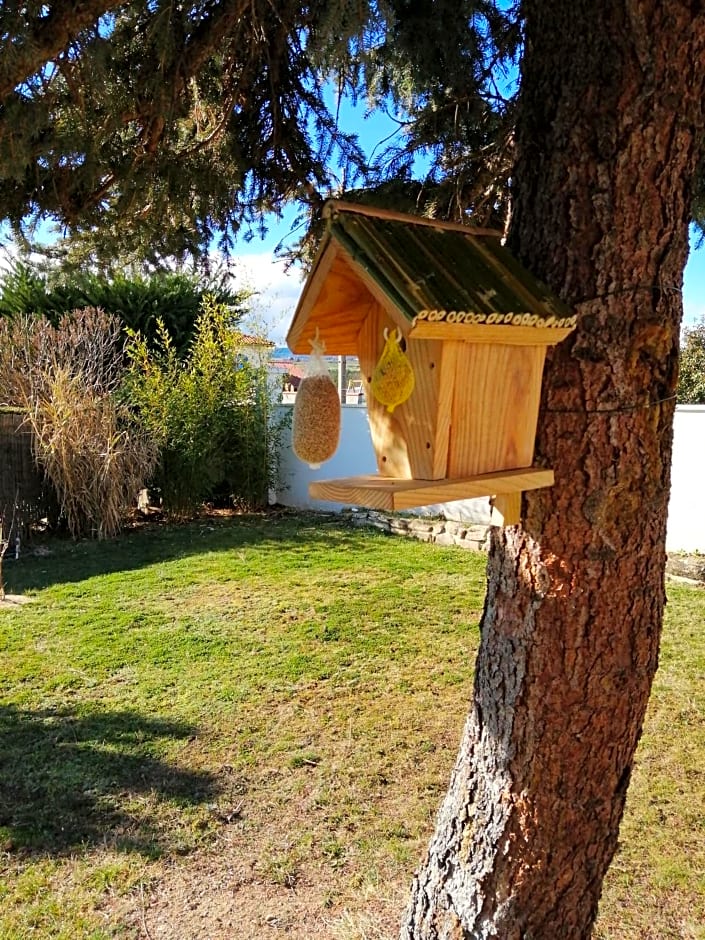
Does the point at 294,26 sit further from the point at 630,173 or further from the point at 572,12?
the point at 630,173

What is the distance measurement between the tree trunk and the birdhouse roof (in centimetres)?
10

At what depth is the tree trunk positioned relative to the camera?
1354 millimetres

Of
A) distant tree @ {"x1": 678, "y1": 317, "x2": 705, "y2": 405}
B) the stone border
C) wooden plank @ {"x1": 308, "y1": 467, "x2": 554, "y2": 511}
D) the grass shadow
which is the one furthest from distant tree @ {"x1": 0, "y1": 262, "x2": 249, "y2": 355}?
wooden plank @ {"x1": 308, "y1": 467, "x2": 554, "y2": 511}

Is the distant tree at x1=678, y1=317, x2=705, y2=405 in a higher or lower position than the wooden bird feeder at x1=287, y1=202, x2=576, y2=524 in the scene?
higher

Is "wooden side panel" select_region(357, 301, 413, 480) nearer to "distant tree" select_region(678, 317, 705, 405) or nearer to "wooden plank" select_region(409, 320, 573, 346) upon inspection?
"wooden plank" select_region(409, 320, 573, 346)

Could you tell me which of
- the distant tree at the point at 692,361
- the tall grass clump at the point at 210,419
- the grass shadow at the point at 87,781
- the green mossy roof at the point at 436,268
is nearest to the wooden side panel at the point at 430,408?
the green mossy roof at the point at 436,268

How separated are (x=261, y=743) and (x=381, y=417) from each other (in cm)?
215

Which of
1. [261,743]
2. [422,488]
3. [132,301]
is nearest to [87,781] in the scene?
[261,743]

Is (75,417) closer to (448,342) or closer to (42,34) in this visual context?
(42,34)

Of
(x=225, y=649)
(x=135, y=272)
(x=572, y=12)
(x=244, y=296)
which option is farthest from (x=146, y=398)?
(x=572, y=12)

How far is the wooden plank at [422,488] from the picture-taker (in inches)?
48.2

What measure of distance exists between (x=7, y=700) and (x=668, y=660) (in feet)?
11.7

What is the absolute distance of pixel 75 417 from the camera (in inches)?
258

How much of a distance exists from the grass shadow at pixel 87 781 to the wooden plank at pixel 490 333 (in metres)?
2.13
